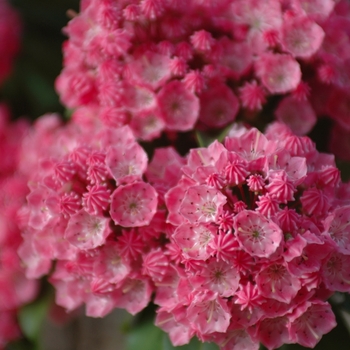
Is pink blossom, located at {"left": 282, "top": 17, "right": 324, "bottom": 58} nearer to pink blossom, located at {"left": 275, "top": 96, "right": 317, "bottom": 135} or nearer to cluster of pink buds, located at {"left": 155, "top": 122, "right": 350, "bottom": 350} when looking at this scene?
pink blossom, located at {"left": 275, "top": 96, "right": 317, "bottom": 135}

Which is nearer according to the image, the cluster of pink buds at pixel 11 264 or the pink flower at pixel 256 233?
the pink flower at pixel 256 233

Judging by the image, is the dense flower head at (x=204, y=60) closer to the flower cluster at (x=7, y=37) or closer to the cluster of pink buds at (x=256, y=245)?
the cluster of pink buds at (x=256, y=245)

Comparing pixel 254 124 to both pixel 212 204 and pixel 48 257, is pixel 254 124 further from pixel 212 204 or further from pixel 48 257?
pixel 48 257

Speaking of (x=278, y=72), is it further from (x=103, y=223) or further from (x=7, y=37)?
(x=7, y=37)

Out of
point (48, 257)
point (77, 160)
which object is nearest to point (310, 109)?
point (77, 160)

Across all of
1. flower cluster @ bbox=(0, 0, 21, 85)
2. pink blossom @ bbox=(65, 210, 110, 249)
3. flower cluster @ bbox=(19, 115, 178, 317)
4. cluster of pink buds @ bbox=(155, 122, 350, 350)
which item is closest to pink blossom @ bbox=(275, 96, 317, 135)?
cluster of pink buds @ bbox=(155, 122, 350, 350)

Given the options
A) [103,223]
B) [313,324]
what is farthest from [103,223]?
[313,324]

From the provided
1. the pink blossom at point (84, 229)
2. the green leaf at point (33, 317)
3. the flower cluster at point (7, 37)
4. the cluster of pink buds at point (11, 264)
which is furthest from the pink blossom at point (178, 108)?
the flower cluster at point (7, 37)
